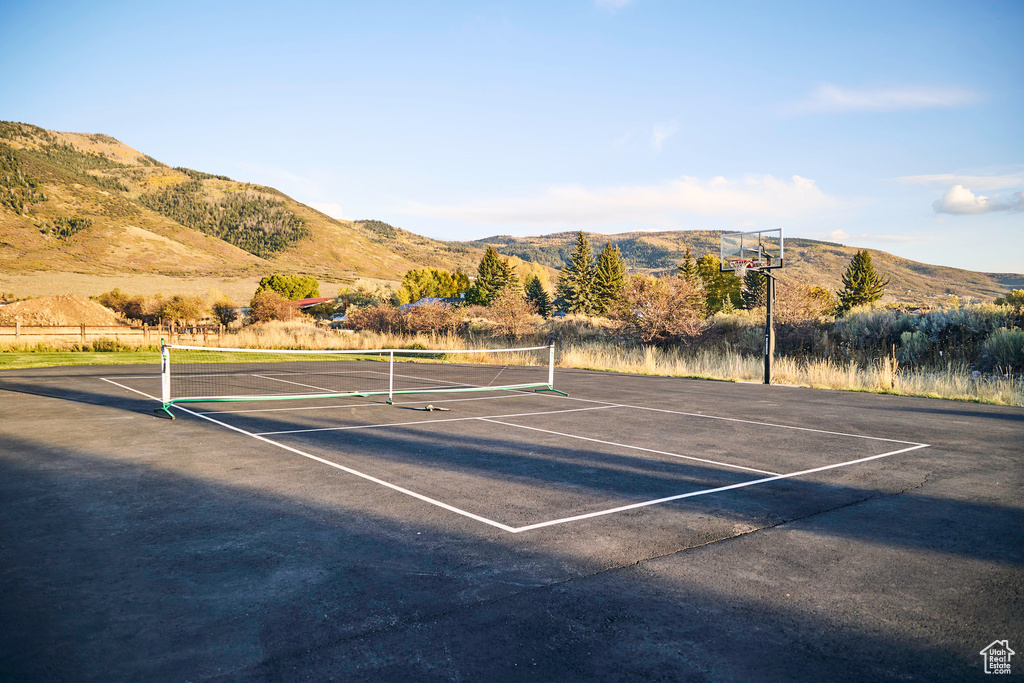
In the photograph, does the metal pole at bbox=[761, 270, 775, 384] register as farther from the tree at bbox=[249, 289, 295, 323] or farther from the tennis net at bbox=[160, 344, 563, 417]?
the tree at bbox=[249, 289, 295, 323]

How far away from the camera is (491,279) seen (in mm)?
92562

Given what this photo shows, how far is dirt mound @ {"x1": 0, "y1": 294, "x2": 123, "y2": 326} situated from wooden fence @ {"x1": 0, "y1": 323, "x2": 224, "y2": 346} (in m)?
1.98

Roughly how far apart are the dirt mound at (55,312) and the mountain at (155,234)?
45.1 m

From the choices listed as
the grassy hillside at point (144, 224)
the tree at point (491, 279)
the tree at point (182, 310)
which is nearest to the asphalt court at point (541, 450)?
the tree at point (182, 310)

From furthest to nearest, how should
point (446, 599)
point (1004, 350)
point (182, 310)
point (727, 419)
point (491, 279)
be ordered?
point (491, 279)
point (182, 310)
point (1004, 350)
point (727, 419)
point (446, 599)

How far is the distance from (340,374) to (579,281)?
227ft

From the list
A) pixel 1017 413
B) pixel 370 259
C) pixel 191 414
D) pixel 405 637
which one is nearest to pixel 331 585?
pixel 405 637

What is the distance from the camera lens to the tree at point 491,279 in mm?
90875

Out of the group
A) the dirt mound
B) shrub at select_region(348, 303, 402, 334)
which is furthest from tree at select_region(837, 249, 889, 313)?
the dirt mound

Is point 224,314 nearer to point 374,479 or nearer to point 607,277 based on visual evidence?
point 607,277

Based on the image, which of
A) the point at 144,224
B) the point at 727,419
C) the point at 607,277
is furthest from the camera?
the point at 144,224

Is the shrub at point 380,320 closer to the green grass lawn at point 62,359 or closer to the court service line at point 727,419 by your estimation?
the green grass lawn at point 62,359

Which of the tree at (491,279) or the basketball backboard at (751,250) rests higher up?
the tree at (491,279)

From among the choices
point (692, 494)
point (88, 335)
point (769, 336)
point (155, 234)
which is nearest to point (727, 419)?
point (692, 494)
